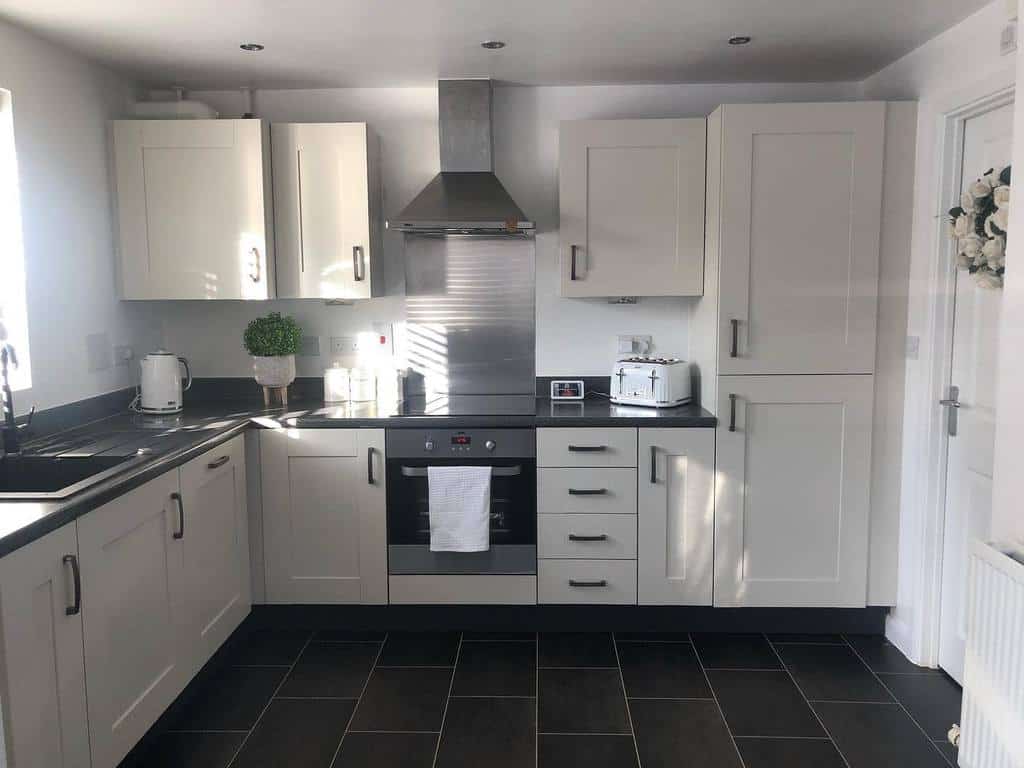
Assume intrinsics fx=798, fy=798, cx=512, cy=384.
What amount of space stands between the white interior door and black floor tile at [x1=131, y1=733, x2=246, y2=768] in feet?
8.19

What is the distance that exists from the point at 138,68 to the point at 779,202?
104 inches

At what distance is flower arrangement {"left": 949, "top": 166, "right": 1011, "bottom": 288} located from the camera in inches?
86.2

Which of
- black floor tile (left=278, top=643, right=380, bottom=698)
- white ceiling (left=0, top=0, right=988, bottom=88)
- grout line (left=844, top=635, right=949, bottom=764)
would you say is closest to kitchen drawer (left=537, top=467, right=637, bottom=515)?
black floor tile (left=278, top=643, right=380, bottom=698)

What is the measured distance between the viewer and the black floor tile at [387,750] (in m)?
2.39

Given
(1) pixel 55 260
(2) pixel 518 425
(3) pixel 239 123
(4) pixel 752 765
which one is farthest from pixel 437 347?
(4) pixel 752 765

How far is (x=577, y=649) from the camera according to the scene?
317 centimetres

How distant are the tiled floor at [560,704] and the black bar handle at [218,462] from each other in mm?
749

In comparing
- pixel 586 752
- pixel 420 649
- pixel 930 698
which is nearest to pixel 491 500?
pixel 420 649

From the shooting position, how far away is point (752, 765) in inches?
93.5

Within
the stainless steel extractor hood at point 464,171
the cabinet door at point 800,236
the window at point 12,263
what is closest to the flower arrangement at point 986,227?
the cabinet door at point 800,236

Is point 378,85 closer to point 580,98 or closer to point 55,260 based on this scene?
point 580,98

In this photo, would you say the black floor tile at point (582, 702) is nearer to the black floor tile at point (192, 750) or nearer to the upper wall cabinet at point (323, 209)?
the black floor tile at point (192, 750)

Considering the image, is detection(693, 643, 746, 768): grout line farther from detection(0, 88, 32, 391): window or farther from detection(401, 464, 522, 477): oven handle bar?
detection(0, 88, 32, 391): window

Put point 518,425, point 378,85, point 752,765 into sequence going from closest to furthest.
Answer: point 752,765 → point 518,425 → point 378,85
